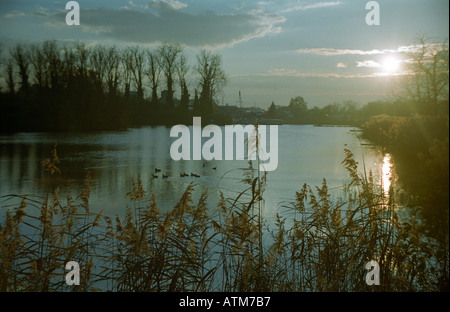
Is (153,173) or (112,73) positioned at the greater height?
(112,73)

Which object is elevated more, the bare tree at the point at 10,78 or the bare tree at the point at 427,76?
the bare tree at the point at 10,78

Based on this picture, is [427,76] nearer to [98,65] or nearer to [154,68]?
[154,68]

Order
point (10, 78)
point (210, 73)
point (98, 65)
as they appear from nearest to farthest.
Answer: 1. point (210, 73)
2. point (10, 78)
3. point (98, 65)

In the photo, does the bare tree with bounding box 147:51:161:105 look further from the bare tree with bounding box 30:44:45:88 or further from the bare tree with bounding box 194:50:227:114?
A: the bare tree with bounding box 30:44:45:88

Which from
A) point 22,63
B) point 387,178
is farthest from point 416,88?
point 22,63

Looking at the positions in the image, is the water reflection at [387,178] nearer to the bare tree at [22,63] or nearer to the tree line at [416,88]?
the tree line at [416,88]

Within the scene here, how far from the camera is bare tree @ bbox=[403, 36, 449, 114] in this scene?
2587mm

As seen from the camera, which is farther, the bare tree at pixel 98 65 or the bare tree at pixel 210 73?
the bare tree at pixel 98 65

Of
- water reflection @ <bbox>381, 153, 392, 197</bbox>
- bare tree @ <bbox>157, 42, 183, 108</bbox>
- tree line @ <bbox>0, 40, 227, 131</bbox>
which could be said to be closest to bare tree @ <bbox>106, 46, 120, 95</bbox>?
tree line @ <bbox>0, 40, 227, 131</bbox>

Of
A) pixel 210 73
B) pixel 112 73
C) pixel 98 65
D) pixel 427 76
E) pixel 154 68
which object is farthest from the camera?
pixel 112 73

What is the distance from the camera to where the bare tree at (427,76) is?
2587mm

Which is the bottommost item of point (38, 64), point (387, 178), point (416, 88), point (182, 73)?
point (387, 178)

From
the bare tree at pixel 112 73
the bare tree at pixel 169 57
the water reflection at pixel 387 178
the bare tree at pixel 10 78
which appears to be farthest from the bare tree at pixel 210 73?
the bare tree at pixel 10 78

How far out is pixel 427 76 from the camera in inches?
120
